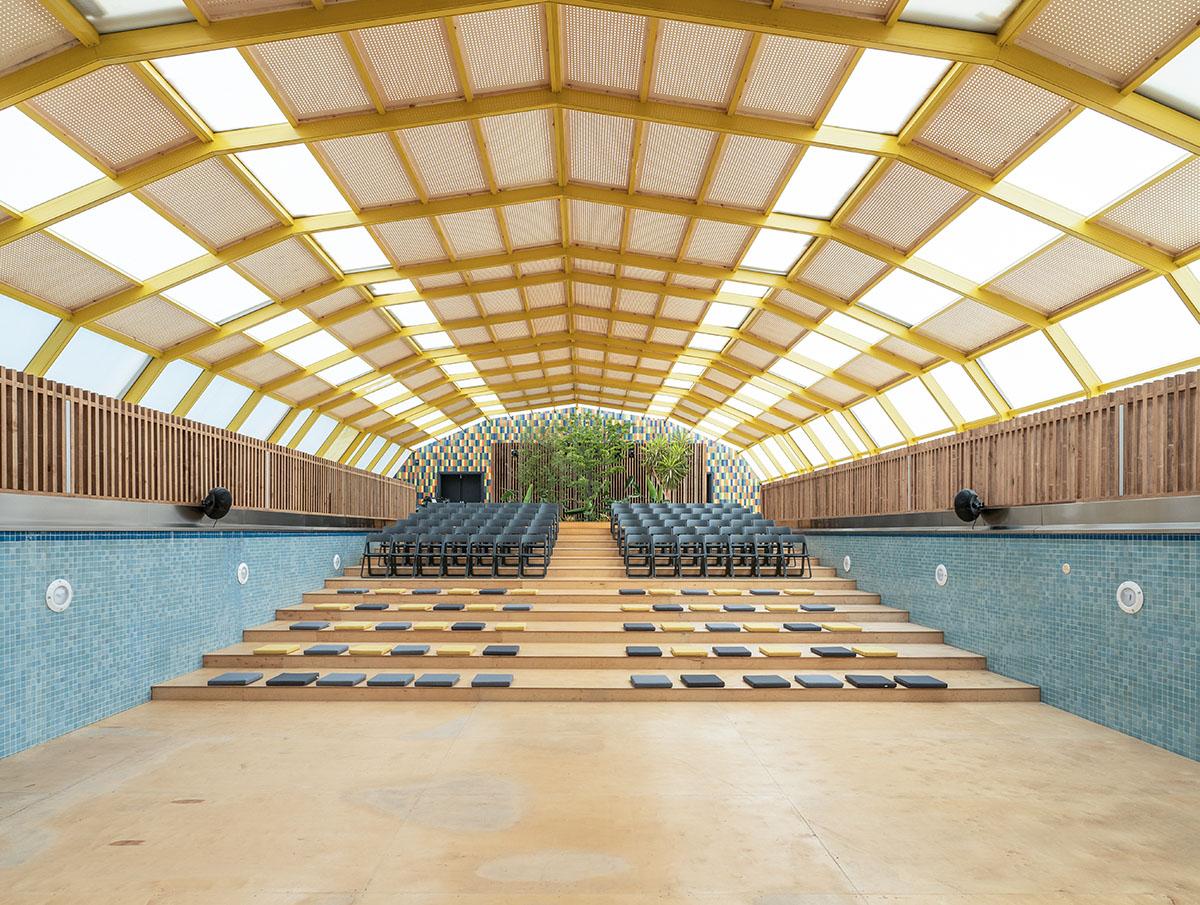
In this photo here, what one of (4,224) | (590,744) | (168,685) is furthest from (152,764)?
(4,224)

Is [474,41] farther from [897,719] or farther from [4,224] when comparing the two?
[897,719]

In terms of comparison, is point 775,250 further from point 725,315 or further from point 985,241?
point 725,315

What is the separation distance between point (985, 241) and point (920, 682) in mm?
5476

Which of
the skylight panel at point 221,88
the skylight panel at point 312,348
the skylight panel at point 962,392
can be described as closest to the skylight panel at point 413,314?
the skylight panel at point 312,348

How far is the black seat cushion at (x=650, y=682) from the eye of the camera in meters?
6.08

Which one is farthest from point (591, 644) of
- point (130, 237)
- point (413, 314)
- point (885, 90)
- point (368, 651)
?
point (413, 314)

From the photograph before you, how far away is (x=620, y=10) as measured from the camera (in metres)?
5.93

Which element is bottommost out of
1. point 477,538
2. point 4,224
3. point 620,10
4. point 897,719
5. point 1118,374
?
point 897,719

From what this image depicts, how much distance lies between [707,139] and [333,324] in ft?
24.7

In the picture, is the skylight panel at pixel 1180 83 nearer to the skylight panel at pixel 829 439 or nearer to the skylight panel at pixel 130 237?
the skylight panel at pixel 130 237

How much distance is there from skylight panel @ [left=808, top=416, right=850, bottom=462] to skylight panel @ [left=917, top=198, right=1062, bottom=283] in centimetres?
940

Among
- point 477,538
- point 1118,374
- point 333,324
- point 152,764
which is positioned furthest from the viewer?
point 333,324

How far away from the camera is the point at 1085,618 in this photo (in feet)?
18.4

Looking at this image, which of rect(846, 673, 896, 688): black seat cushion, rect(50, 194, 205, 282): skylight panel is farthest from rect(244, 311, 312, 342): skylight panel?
rect(846, 673, 896, 688): black seat cushion
